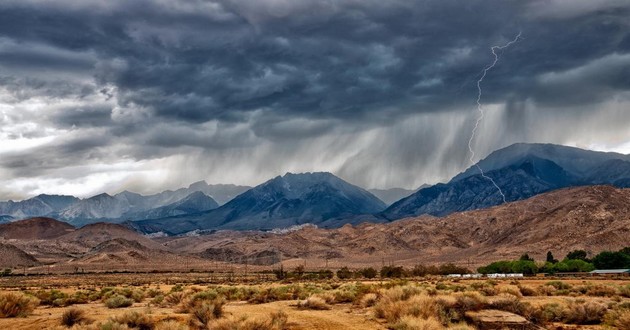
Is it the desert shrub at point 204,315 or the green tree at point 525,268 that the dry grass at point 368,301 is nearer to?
the desert shrub at point 204,315

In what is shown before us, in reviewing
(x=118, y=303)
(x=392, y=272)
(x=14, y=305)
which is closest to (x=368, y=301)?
(x=118, y=303)

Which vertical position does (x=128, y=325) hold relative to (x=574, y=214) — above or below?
below

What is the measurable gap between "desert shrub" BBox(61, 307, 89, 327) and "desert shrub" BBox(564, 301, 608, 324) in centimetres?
2357

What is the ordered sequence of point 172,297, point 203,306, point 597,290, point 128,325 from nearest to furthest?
point 128,325 < point 203,306 < point 172,297 < point 597,290

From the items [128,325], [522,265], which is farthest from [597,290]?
[522,265]

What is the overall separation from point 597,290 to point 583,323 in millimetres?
18801

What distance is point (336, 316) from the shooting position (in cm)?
2842

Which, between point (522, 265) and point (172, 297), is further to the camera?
point (522, 265)

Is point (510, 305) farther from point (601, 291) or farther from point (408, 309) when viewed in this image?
point (601, 291)

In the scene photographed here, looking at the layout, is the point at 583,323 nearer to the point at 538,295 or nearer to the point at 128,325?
the point at 538,295

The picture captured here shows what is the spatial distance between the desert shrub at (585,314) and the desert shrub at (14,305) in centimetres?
2836

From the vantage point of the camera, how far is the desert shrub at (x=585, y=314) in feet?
91.2

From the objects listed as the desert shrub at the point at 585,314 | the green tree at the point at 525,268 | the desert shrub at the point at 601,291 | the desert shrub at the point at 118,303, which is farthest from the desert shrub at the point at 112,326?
the green tree at the point at 525,268

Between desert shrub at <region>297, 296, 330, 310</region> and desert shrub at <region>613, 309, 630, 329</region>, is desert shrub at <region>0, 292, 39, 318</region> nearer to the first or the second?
desert shrub at <region>297, 296, 330, 310</region>
